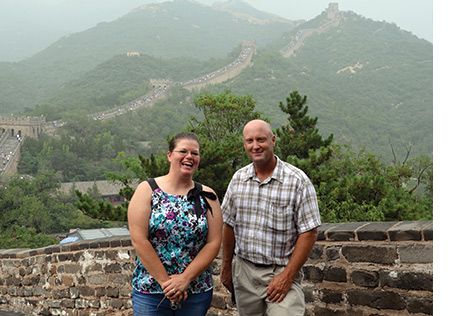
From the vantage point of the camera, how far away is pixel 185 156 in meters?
2.77

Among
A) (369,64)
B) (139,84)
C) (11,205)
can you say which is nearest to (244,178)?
(11,205)

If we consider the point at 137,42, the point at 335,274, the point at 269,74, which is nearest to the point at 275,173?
the point at 335,274

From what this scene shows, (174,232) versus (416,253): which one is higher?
(174,232)

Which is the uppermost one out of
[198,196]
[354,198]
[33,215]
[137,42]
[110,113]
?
[137,42]

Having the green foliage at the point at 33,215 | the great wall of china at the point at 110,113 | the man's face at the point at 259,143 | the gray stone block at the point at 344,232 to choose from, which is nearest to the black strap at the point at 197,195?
the man's face at the point at 259,143

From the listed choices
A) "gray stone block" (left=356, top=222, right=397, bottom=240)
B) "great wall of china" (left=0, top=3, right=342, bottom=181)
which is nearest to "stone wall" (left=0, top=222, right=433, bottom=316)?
"gray stone block" (left=356, top=222, right=397, bottom=240)

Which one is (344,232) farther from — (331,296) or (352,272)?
(331,296)

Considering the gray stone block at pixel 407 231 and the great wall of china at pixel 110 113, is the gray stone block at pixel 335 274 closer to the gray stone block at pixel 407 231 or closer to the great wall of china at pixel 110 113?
the gray stone block at pixel 407 231

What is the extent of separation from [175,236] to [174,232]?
21 mm

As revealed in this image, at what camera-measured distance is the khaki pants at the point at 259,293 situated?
2.69m

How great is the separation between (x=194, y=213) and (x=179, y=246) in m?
0.16

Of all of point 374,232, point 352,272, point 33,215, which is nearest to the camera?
point 374,232

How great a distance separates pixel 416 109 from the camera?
82.2m

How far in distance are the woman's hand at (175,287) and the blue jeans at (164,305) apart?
0.06 m
